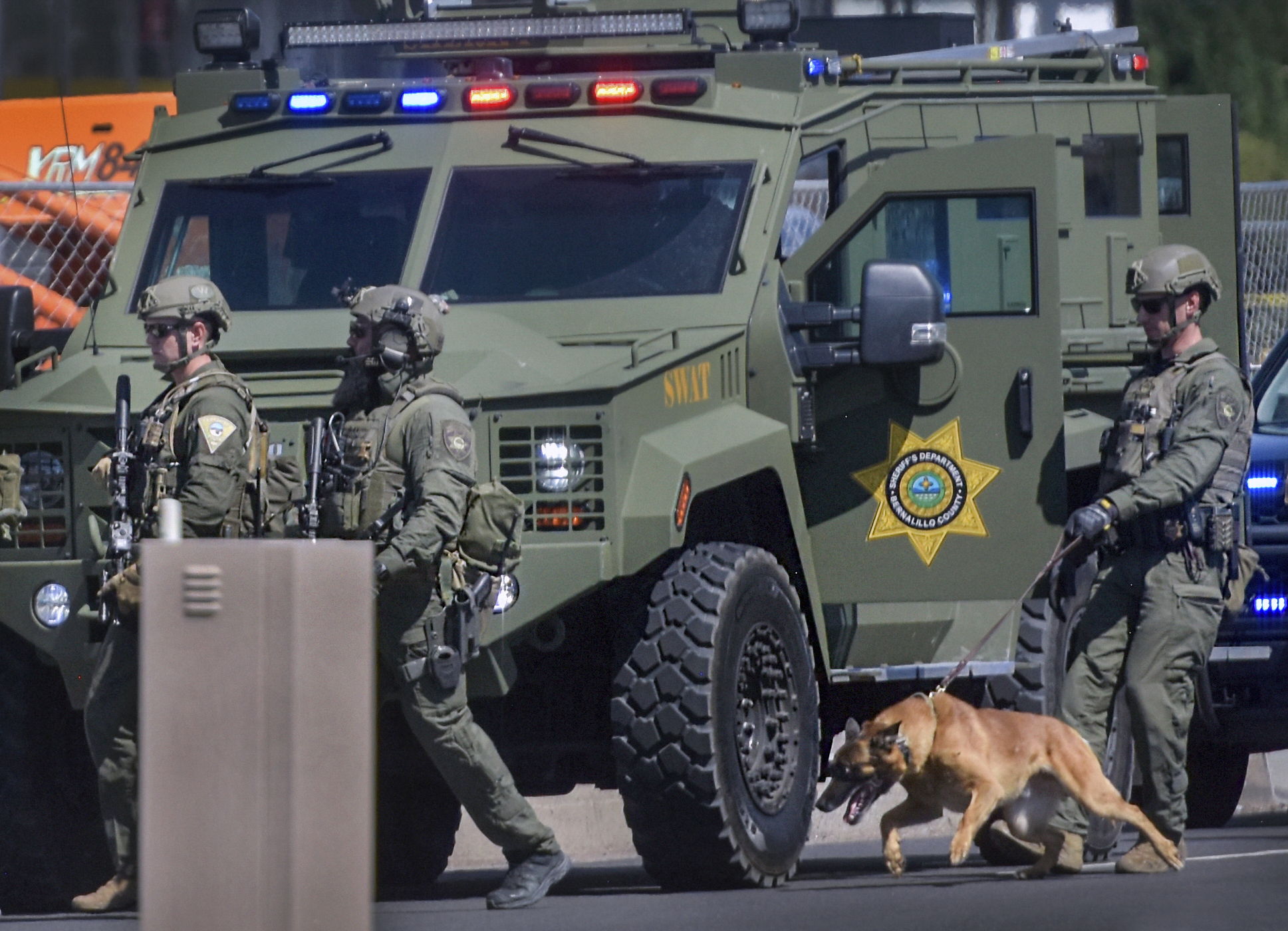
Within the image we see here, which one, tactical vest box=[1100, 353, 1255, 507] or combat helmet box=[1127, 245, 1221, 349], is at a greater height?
combat helmet box=[1127, 245, 1221, 349]

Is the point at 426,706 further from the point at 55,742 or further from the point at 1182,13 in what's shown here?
the point at 1182,13

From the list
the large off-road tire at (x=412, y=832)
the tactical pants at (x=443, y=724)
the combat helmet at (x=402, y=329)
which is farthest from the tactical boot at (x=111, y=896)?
the combat helmet at (x=402, y=329)

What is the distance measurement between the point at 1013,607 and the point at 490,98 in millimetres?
2464

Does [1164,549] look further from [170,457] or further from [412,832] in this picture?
[170,457]

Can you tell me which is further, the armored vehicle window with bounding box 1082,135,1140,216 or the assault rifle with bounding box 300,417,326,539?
the armored vehicle window with bounding box 1082,135,1140,216

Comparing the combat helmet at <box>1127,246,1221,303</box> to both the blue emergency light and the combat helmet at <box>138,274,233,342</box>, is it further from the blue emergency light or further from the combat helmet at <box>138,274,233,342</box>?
the combat helmet at <box>138,274,233,342</box>

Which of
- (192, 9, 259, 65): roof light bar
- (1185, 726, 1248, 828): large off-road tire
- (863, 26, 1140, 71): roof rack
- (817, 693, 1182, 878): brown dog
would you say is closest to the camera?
(817, 693, 1182, 878): brown dog

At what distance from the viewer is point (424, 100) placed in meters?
8.57

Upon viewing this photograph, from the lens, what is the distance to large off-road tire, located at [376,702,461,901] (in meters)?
8.98

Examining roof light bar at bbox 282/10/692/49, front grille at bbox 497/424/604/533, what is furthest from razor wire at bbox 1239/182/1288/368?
front grille at bbox 497/424/604/533

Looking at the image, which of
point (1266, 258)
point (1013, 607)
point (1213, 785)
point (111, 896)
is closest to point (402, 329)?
point (111, 896)

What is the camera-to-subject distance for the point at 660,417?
7461mm

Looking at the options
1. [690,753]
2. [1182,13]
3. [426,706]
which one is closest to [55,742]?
[426,706]

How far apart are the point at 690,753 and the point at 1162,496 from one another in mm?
1713
